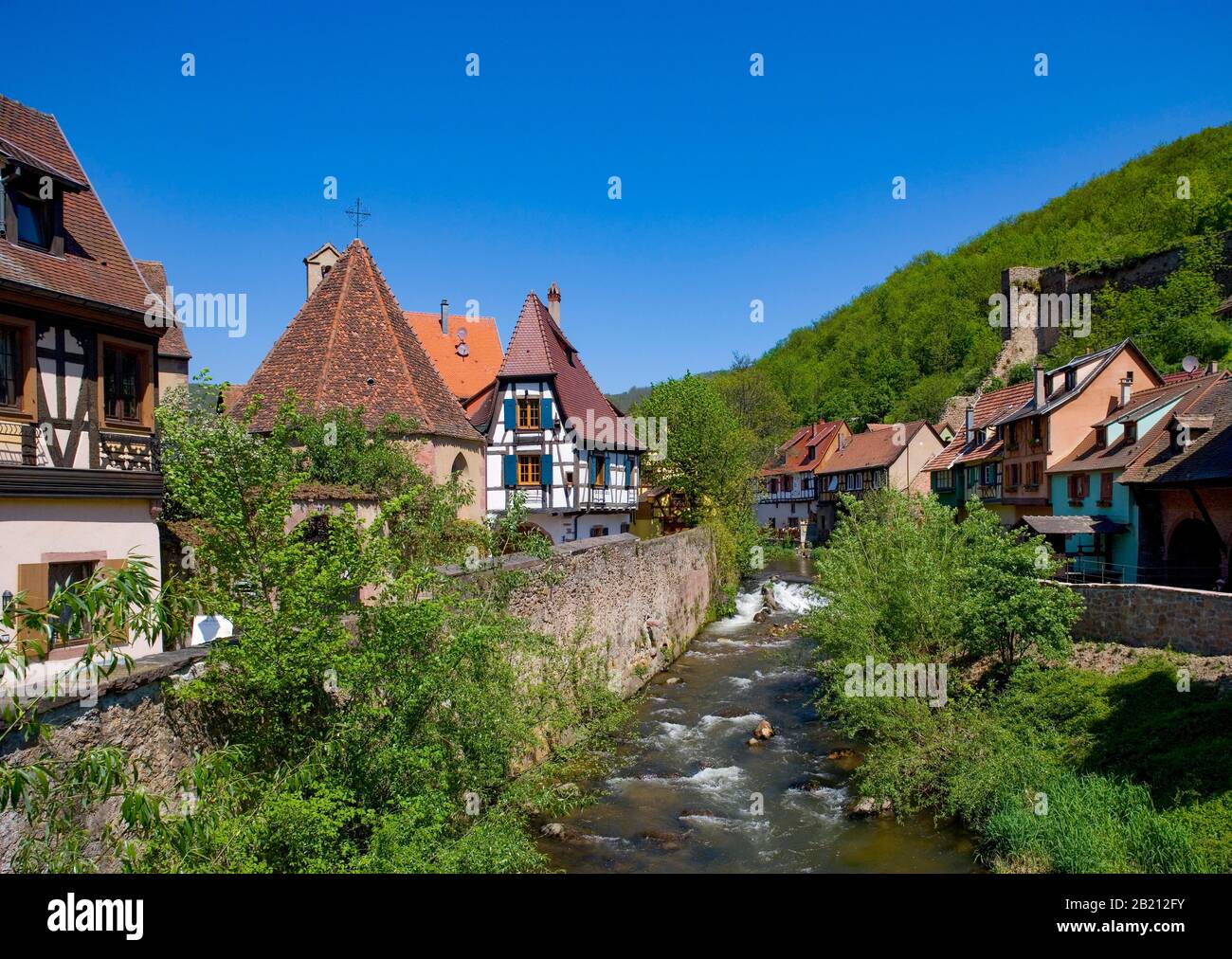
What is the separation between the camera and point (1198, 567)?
2131 centimetres

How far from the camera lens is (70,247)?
13352 millimetres

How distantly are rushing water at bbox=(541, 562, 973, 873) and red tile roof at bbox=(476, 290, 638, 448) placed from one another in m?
14.4

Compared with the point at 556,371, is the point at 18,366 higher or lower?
lower

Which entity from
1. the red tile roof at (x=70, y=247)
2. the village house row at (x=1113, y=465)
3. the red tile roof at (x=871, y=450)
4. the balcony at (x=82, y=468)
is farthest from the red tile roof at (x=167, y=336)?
the red tile roof at (x=871, y=450)

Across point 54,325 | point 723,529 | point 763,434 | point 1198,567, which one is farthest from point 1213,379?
point 763,434

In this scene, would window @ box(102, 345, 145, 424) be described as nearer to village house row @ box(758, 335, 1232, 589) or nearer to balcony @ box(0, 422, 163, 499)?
balcony @ box(0, 422, 163, 499)

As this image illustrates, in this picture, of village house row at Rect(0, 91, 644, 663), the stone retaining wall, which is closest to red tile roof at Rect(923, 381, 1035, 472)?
the stone retaining wall

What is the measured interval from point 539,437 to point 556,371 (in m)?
2.77

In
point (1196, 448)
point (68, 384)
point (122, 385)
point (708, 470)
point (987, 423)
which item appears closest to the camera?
point (68, 384)

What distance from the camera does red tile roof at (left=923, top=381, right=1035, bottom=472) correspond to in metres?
36.3

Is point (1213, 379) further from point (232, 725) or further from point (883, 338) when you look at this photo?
point (883, 338)

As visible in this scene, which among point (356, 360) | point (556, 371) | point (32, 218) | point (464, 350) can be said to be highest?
point (464, 350)

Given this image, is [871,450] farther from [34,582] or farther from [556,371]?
[34,582]

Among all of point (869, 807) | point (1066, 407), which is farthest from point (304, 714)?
point (1066, 407)
